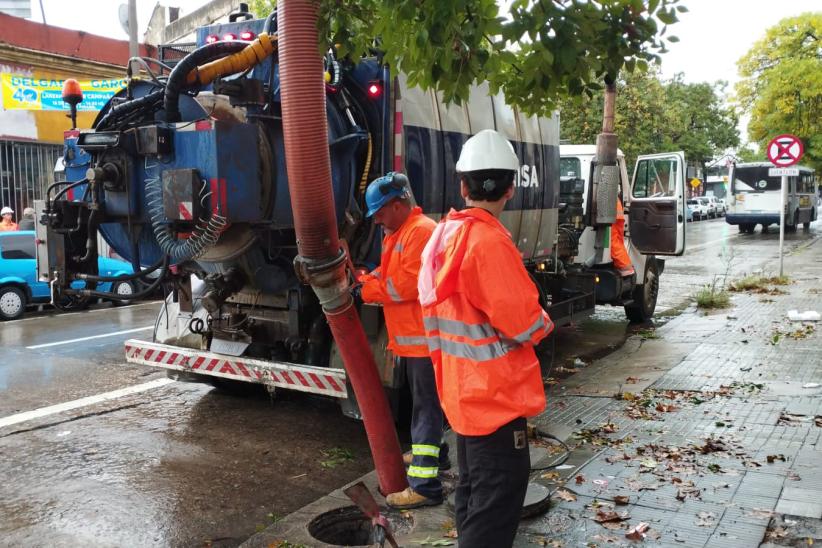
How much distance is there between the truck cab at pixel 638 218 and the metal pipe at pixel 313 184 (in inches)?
248

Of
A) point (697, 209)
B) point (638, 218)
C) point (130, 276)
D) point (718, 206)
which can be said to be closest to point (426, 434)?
point (130, 276)

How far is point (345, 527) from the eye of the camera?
4.26 m

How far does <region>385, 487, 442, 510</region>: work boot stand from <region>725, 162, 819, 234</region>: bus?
32698 mm

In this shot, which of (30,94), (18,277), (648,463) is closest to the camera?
(648,463)

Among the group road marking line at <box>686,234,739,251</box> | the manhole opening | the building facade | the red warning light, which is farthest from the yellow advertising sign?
road marking line at <box>686,234,739,251</box>

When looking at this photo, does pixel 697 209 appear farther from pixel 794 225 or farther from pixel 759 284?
pixel 759 284

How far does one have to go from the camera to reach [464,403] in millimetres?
2936

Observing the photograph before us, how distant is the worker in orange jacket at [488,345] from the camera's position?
2850 millimetres

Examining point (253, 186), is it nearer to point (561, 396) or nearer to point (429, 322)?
point (429, 322)


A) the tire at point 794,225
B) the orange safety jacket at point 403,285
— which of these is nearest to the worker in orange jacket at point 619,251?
the orange safety jacket at point 403,285

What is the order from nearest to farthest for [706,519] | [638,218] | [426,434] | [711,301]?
1. [706,519]
2. [426,434]
3. [638,218]
4. [711,301]

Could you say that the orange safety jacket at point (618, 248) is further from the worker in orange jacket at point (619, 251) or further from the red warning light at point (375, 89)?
the red warning light at point (375, 89)

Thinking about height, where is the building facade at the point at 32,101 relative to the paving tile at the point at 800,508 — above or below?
above

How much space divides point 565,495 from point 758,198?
33.1 m
